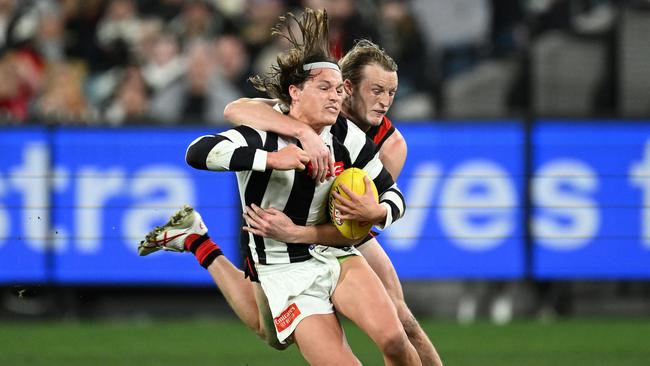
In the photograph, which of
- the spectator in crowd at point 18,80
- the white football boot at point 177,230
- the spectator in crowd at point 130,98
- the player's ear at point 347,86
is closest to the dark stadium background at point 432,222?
the spectator in crowd at point 130,98

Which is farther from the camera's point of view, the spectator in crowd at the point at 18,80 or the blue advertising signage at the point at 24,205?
the spectator in crowd at the point at 18,80

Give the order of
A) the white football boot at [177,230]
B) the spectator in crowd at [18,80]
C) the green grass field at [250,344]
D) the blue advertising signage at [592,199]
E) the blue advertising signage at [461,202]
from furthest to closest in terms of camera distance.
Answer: the spectator in crowd at [18,80]
the blue advertising signage at [461,202]
the blue advertising signage at [592,199]
the green grass field at [250,344]
the white football boot at [177,230]

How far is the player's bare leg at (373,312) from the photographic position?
6195 mm

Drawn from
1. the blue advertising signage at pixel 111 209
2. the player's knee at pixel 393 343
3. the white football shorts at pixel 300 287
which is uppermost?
the white football shorts at pixel 300 287

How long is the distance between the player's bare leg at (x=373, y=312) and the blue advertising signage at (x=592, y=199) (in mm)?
5462

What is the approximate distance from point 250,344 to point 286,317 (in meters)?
4.19

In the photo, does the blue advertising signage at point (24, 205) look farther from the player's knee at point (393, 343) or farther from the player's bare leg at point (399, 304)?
the player's knee at point (393, 343)

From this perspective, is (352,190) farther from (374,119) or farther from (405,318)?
(405,318)

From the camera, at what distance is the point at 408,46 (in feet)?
43.6

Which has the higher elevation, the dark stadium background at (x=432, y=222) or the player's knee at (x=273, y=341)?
the player's knee at (x=273, y=341)

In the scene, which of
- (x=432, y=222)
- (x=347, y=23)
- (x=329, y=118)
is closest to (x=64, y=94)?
(x=347, y=23)

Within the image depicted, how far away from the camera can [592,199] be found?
11.6 metres

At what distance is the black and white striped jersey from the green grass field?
295 centimetres

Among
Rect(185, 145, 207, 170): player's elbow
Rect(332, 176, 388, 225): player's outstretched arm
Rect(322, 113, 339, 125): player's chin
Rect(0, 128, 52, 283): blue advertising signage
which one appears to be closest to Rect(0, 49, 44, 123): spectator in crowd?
Rect(0, 128, 52, 283): blue advertising signage
